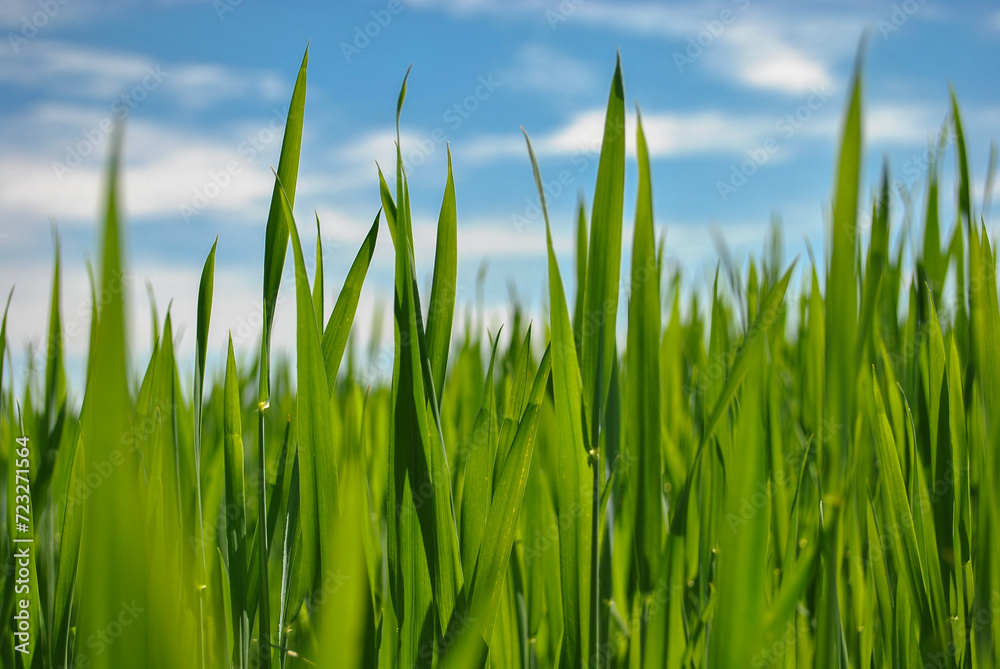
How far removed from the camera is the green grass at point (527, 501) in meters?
0.26

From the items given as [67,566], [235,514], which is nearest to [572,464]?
[235,514]

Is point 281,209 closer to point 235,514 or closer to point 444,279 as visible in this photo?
point 444,279

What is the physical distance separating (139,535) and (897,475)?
63cm

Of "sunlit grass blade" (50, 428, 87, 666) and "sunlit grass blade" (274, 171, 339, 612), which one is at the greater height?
"sunlit grass blade" (274, 171, 339, 612)

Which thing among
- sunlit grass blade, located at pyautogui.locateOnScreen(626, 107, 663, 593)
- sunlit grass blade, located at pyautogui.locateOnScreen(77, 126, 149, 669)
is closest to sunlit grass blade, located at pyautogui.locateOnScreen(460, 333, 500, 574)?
sunlit grass blade, located at pyautogui.locateOnScreen(626, 107, 663, 593)

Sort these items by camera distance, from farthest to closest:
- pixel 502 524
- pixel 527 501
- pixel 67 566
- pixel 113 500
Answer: pixel 527 501 < pixel 67 566 < pixel 502 524 < pixel 113 500

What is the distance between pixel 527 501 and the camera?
2.59ft

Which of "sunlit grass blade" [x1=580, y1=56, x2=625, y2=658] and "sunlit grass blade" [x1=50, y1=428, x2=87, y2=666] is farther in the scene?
"sunlit grass blade" [x1=50, y1=428, x2=87, y2=666]

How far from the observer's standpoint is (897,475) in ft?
2.06

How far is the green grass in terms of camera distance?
261 millimetres

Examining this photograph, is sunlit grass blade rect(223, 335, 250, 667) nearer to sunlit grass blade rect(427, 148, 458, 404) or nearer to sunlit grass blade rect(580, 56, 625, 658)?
sunlit grass blade rect(427, 148, 458, 404)

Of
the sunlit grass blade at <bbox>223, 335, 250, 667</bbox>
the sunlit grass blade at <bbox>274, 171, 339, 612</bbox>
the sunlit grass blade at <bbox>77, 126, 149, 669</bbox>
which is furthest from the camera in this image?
the sunlit grass blade at <bbox>223, 335, 250, 667</bbox>

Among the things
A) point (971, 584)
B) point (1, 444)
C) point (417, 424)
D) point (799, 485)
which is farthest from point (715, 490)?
point (1, 444)

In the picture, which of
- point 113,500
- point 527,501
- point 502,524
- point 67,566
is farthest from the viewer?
point 527,501
